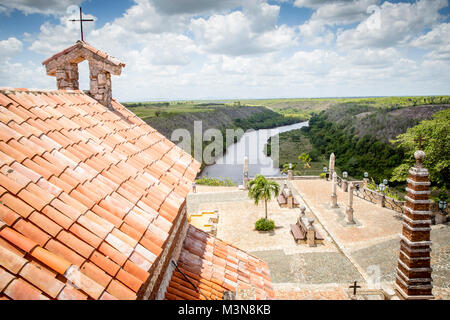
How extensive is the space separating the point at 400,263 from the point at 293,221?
1098cm

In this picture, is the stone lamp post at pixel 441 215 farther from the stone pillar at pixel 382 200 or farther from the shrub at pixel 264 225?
the shrub at pixel 264 225

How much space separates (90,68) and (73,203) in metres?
4.96

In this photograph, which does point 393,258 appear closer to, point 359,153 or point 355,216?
point 355,216

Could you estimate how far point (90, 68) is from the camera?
22.1 ft

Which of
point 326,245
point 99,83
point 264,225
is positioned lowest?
point 326,245

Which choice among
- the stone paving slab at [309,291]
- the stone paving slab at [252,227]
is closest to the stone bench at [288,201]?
the stone paving slab at [252,227]

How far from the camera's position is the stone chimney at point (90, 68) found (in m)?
6.55

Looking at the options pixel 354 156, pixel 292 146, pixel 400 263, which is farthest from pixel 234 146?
pixel 400 263

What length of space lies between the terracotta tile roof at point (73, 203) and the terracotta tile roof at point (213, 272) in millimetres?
1461

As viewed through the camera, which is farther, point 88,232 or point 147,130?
point 147,130

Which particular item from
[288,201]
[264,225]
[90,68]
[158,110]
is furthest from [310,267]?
[158,110]
